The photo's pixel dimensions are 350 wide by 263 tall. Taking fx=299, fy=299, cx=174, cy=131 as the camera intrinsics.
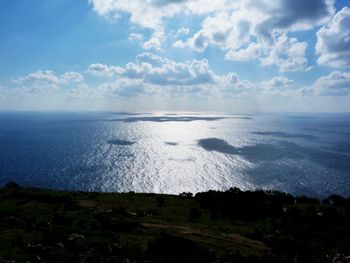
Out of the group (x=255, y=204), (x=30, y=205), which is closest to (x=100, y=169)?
(x=30, y=205)

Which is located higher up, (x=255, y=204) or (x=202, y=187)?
(x=255, y=204)

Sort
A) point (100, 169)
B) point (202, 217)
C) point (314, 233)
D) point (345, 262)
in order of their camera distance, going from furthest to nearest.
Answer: point (100, 169), point (202, 217), point (314, 233), point (345, 262)

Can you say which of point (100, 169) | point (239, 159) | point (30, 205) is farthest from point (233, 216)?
point (239, 159)

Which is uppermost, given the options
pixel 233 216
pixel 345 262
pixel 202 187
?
pixel 345 262

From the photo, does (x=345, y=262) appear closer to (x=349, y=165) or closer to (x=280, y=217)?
(x=280, y=217)

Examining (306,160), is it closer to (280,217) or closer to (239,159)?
(239,159)

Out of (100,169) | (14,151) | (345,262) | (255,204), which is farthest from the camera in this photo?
(14,151)

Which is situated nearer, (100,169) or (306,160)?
(100,169)
